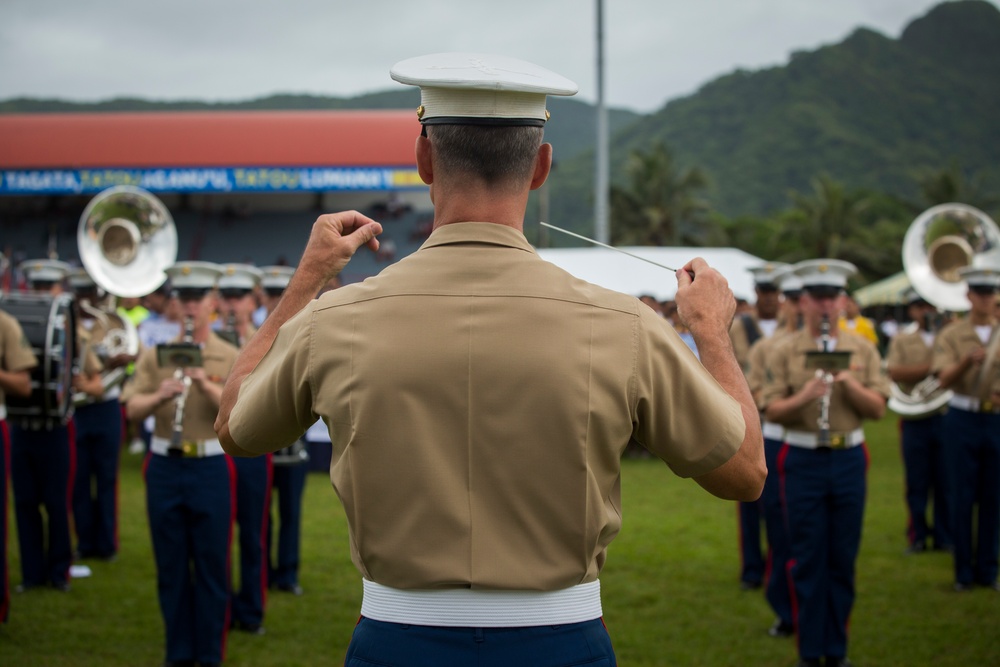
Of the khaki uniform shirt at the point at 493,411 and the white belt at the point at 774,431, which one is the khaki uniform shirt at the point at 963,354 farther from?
the khaki uniform shirt at the point at 493,411

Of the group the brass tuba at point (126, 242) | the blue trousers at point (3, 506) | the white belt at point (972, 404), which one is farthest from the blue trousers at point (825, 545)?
the brass tuba at point (126, 242)

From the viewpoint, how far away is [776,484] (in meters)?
7.39

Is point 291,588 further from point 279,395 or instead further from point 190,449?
point 279,395

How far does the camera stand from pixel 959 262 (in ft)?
38.3

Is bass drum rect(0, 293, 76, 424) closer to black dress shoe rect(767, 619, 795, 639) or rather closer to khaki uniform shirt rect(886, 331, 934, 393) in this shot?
black dress shoe rect(767, 619, 795, 639)

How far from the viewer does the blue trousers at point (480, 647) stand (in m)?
1.98

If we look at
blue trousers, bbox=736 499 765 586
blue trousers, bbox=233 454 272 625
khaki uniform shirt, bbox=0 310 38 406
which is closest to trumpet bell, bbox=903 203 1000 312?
blue trousers, bbox=736 499 765 586

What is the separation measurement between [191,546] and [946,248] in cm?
914

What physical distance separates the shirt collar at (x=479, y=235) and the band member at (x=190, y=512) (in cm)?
435

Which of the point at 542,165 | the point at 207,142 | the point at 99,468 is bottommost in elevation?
the point at 99,468

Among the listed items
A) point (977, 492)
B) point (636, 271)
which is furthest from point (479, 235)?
point (636, 271)

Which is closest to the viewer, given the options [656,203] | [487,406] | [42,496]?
[487,406]

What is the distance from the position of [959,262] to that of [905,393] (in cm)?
263

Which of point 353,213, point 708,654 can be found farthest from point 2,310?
point 353,213
